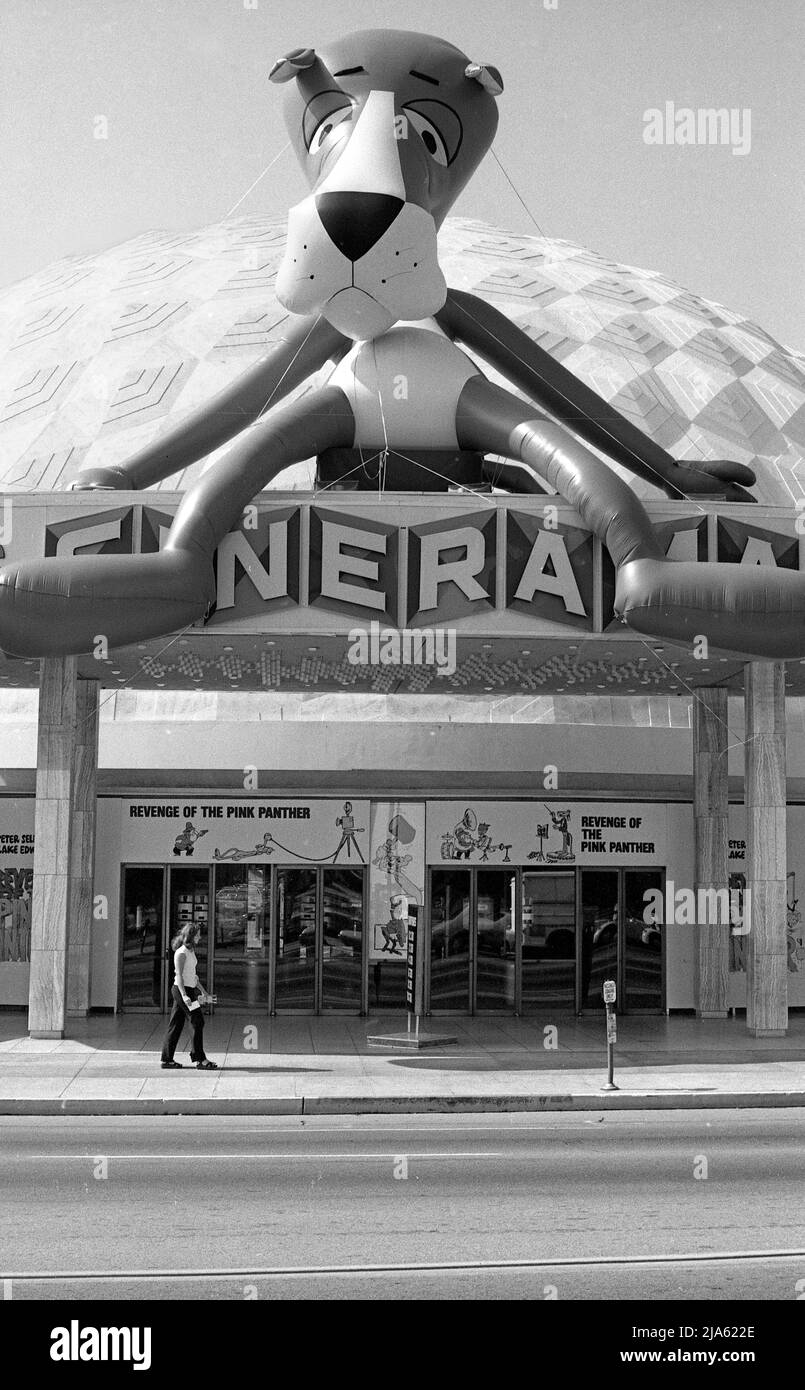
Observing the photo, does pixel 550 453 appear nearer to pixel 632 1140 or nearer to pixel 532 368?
pixel 532 368

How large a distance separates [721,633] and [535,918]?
8.02 meters

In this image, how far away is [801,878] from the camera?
81.6ft

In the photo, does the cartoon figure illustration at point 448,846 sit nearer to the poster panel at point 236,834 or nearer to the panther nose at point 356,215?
the poster panel at point 236,834

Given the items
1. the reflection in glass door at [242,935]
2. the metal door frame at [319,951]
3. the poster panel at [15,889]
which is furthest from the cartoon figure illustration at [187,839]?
the poster panel at [15,889]

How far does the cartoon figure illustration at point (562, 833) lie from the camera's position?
2425 centimetres

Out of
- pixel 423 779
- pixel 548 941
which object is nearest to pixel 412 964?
pixel 423 779

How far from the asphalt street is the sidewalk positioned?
100 centimetres

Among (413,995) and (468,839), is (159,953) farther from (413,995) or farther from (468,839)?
(413,995)

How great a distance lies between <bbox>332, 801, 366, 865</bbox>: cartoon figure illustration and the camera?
78.7 feet

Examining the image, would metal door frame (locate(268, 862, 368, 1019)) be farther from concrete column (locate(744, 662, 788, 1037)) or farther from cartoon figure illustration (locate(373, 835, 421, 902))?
concrete column (locate(744, 662, 788, 1037))

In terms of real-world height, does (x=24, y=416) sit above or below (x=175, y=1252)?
above

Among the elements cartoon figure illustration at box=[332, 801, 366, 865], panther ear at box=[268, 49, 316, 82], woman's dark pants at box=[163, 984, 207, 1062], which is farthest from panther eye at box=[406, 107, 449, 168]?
woman's dark pants at box=[163, 984, 207, 1062]

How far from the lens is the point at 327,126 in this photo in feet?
62.0
